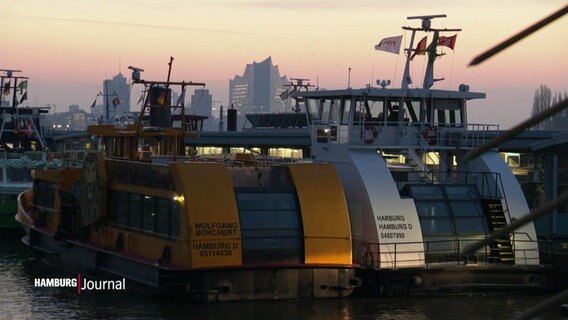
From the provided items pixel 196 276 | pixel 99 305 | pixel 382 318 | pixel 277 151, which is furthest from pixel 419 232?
pixel 277 151

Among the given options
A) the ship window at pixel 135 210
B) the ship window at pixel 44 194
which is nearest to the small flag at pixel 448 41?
the ship window at pixel 135 210

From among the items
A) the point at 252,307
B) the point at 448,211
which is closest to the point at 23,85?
the point at 448,211

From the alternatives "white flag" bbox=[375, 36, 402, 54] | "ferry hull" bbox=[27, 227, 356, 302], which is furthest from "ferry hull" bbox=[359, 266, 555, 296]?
"white flag" bbox=[375, 36, 402, 54]

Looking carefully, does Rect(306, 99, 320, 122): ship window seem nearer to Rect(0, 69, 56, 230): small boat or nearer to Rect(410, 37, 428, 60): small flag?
Rect(410, 37, 428, 60): small flag

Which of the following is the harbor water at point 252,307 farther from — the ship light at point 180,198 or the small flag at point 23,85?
the small flag at point 23,85

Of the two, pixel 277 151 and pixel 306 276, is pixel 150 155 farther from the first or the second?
pixel 277 151

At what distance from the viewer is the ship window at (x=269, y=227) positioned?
22.5m

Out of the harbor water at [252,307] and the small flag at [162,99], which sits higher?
the small flag at [162,99]

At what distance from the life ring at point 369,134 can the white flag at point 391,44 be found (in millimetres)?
3469

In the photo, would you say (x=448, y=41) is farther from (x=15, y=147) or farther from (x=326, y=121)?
(x=15, y=147)

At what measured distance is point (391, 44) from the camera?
96.6 feet

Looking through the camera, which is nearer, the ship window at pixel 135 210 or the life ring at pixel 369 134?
the ship window at pixel 135 210

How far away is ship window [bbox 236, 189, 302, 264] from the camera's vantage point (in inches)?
887

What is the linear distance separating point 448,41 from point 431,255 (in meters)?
7.72
